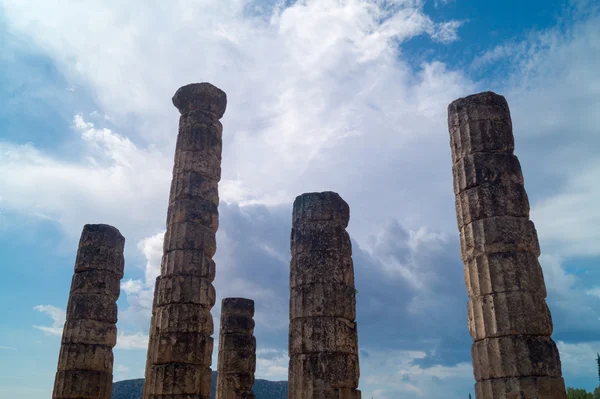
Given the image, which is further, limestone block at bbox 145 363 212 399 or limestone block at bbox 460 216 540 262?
limestone block at bbox 145 363 212 399


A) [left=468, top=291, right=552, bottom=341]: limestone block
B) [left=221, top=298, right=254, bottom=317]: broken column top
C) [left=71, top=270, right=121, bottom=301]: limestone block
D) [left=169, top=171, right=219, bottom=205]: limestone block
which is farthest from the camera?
[left=221, top=298, right=254, bottom=317]: broken column top

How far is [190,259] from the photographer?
15594 mm

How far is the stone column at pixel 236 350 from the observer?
20017 mm

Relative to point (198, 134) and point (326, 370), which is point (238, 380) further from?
point (198, 134)

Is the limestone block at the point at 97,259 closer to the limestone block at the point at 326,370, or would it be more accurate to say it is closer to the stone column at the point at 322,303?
the stone column at the point at 322,303

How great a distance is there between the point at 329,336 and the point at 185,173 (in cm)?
725

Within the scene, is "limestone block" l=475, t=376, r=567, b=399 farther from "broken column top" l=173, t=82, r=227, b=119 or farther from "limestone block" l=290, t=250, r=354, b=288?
"broken column top" l=173, t=82, r=227, b=119

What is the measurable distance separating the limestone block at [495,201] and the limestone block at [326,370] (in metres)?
4.24

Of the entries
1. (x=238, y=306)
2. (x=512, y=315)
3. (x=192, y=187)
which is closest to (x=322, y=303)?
(x=512, y=315)

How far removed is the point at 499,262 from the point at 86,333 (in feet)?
43.4

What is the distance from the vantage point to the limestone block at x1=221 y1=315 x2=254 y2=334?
70.6 feet

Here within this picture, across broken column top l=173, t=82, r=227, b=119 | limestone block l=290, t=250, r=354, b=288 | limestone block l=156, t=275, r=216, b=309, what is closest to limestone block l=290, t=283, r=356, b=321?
limestone block l=290, t=250, r=354, b=288

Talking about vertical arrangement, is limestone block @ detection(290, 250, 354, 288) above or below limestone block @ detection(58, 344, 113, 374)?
above

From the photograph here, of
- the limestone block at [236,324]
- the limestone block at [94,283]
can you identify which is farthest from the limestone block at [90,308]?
the limestone block at [236,324]
